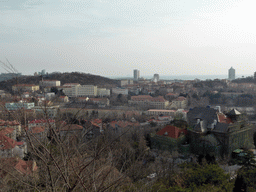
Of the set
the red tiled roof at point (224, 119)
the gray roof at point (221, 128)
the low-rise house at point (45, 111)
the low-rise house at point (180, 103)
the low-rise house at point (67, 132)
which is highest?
the low-rise house at point (45, 111)

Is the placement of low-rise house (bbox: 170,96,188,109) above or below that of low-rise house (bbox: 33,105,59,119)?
below

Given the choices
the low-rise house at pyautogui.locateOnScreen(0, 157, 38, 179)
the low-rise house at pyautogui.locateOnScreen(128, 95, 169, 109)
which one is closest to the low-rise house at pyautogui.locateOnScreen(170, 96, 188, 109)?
the low-rise house at pyautogui.locateOnScreen(128, 95, 169, 109)

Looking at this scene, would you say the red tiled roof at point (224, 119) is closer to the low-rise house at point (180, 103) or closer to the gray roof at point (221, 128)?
the gray roof at point (221, 128)

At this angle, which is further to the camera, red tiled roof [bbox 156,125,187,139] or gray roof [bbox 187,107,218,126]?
gray roof [bbox 187,107,218,126]

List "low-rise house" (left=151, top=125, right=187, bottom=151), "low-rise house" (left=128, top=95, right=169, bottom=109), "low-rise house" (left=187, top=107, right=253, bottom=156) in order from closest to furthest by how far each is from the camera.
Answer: "low-rise house" (left=187, top=107, right=253, bottom=156) → "low-rise house" (left=151, top=125, right=187, bottom=151) → "low-rise house" (left=128, top=95, right=169, bottom=109)

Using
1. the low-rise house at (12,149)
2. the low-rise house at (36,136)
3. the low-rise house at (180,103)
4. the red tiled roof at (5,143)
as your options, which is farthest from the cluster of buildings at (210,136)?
the low-rise house at (180,103)

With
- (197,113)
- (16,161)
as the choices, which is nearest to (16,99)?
(16,161)

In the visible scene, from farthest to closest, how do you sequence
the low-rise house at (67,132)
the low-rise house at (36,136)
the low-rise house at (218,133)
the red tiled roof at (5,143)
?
the low-rise house at (218,133) < the red tiled roof at (5,143) < the low-rise house at (67,132) < the low-rise house at (36,136)

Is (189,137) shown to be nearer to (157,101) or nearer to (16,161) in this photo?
(16,161)

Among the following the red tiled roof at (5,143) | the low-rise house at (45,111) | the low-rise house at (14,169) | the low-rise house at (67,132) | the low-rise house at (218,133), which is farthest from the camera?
the low-rise house at (218,133)

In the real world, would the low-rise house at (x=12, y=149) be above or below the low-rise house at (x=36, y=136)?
below

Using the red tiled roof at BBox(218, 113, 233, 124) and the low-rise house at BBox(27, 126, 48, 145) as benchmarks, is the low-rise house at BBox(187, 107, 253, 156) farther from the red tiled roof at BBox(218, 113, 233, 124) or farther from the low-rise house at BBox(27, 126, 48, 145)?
the low-rise house at BBox(27, 126, 48, 145)

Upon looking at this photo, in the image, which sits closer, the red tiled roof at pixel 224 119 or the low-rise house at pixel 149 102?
the red tiled roof at pixel 224 119
